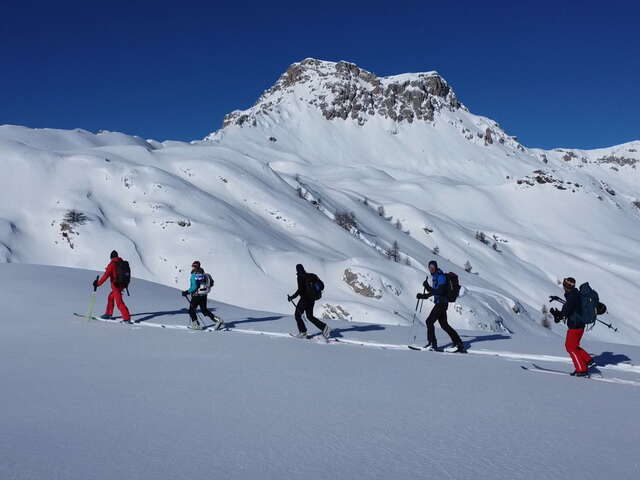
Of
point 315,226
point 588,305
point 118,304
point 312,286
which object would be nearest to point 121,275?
point 118,304

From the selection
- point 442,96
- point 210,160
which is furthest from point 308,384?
point 442,96

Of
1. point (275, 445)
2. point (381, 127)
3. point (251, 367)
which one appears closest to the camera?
point (275, 445)

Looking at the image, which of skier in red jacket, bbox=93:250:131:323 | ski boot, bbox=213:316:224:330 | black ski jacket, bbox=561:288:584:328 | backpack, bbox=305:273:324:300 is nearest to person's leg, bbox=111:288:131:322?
Answer: skier in red jacket, bbox=93:250:131:323

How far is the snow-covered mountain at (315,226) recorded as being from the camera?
99.8ft

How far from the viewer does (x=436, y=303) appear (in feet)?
37.2

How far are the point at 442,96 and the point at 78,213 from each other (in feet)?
390

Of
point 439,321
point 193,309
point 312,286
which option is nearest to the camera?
point 439,321

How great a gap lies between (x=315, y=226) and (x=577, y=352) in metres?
31.5

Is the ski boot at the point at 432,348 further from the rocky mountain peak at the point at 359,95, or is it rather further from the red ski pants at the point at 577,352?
the rocky mountain peak at the point at 359,95

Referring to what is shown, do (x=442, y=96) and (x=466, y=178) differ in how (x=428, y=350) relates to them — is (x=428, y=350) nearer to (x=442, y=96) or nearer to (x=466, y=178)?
(x=466, y=178)

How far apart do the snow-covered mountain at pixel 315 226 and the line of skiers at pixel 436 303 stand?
13.1m

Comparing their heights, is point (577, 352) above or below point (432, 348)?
above

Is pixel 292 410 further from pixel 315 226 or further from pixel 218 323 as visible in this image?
pixel 315 226

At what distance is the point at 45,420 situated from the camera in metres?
5.43
